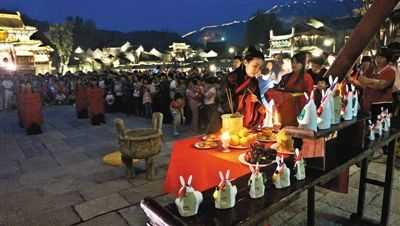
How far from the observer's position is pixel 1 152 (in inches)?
296

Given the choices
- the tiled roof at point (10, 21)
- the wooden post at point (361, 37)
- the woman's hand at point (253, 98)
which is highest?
the tiled roof at point (10, 21)

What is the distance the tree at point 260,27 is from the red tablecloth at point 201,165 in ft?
128

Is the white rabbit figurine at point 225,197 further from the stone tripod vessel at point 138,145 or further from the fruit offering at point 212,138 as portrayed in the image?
the stone tripod vessel at point 138,145

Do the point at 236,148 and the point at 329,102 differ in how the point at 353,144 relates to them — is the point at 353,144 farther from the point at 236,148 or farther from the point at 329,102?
the point at 236,148

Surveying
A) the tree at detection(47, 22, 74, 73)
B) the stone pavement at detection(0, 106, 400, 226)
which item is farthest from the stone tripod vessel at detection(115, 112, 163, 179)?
the tree at detection(47, 22, 74, 73)

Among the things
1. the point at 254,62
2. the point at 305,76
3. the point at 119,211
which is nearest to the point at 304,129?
the point at 305,76

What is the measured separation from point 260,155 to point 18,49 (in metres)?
27.8

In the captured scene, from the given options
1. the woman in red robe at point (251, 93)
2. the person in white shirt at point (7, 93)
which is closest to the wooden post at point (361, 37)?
the woman in red robe at point (251, 93)

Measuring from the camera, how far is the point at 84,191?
4.95 m

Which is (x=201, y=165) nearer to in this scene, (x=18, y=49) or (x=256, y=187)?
(x=256, y=187)

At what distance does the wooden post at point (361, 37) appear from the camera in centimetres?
404

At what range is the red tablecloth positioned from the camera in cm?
293

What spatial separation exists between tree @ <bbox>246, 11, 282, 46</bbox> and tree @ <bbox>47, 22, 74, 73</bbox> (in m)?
22.4

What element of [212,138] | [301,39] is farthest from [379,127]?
[301,39]
